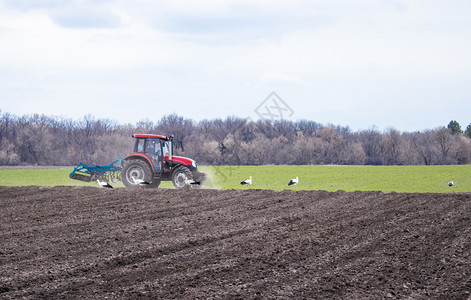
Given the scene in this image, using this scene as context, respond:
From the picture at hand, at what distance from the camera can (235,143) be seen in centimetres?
5344

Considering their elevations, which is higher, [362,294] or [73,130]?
[73,130]

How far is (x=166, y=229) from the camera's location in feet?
32.7

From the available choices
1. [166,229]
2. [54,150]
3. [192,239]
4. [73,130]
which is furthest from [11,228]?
[73,130]

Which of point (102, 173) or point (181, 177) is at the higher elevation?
point (102, 173)

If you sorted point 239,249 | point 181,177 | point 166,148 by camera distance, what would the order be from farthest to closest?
1. point 166,148
2. point 181,177
3. point 239,249

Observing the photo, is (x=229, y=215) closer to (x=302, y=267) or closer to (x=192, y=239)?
(x=192, y=239)

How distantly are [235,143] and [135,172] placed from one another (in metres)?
36.0

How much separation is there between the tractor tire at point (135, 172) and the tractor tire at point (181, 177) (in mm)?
903

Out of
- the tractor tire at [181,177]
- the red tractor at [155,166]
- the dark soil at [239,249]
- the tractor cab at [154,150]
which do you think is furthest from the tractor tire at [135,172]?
the dark soil at [239,249]

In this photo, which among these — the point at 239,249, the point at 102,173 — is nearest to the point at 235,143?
the point at 102,173

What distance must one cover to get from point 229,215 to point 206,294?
5.90 m

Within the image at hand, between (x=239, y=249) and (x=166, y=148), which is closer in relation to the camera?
(x=239, y=249)

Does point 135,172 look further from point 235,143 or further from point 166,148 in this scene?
point 235,143

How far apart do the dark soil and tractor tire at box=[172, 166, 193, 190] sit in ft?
10.8
